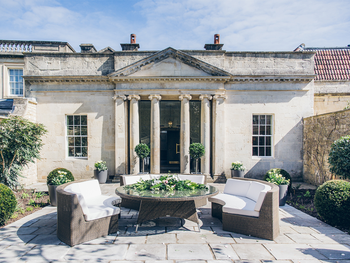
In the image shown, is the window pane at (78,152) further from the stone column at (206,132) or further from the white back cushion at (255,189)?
the white back cushion at (255,189)

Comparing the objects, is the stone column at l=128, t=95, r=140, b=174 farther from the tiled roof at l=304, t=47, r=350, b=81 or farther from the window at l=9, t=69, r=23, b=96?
the tiled roof at l=304, t=47, r=350, b=81

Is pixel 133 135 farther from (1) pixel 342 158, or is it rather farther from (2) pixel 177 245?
(1) pixel 342 158

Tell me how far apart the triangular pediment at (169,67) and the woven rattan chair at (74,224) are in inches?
305

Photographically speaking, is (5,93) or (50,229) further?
(5,93)

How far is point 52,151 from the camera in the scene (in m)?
11.3

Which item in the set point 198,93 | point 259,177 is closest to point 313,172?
point 259,177

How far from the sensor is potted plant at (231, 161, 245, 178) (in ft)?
33.9

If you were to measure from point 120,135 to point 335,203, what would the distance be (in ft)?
30.1

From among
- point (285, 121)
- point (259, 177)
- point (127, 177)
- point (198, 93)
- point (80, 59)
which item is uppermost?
point (80, 59)

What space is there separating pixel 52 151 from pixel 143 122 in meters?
6.01

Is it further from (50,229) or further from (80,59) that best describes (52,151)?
(50,229)

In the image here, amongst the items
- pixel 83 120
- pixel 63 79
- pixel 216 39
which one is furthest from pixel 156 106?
pixel 216 39

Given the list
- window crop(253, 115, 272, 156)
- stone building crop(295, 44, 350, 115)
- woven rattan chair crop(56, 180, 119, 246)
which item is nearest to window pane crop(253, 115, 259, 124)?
window crop(253, 115, 272, 156)

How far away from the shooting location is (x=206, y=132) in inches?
436
